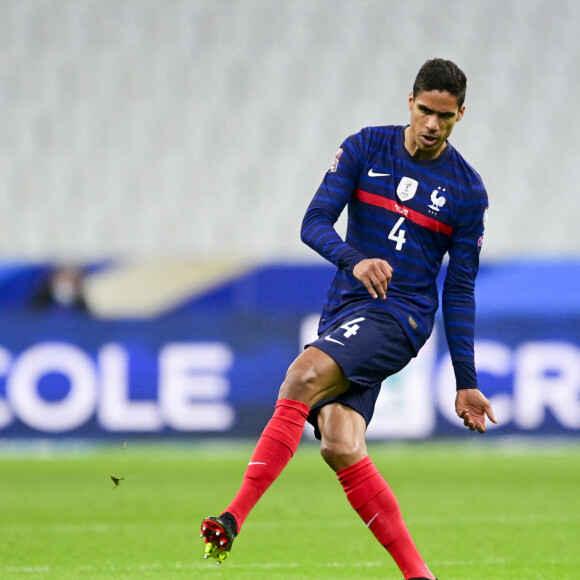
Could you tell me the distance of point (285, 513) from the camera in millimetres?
7504

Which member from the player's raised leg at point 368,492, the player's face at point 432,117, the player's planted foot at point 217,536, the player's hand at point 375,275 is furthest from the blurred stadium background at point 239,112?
the player's planted foot at point 217,536

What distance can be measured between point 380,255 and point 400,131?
0.49 meters

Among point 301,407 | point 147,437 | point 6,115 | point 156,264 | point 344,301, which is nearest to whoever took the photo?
point 301,407

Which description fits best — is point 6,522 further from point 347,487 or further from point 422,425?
point 422,425

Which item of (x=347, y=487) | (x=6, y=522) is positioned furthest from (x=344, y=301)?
(x=6, y=522)

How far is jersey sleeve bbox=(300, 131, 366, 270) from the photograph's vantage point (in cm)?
427

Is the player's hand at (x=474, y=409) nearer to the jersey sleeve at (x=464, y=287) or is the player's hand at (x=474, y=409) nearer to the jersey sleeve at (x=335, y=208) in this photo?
the jersey sleeve at (x=464, y=287)

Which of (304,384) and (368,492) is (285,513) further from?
(304,384)

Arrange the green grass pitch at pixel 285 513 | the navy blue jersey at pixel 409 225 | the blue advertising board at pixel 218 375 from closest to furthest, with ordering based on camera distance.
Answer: the navy blue jersey at pixel 409 225 < the green grass pitch at pixel 285 513 < the blue advertising board at pixel 218 375

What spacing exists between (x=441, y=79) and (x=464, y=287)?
2.50ft

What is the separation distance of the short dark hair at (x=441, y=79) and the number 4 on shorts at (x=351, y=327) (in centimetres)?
82

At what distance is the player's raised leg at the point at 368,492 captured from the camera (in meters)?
4.28

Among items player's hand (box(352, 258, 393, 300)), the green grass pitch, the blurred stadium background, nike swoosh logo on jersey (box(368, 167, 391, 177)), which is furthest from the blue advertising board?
player's hand (box(352, 258, 393, 300))

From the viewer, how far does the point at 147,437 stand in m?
11.2
